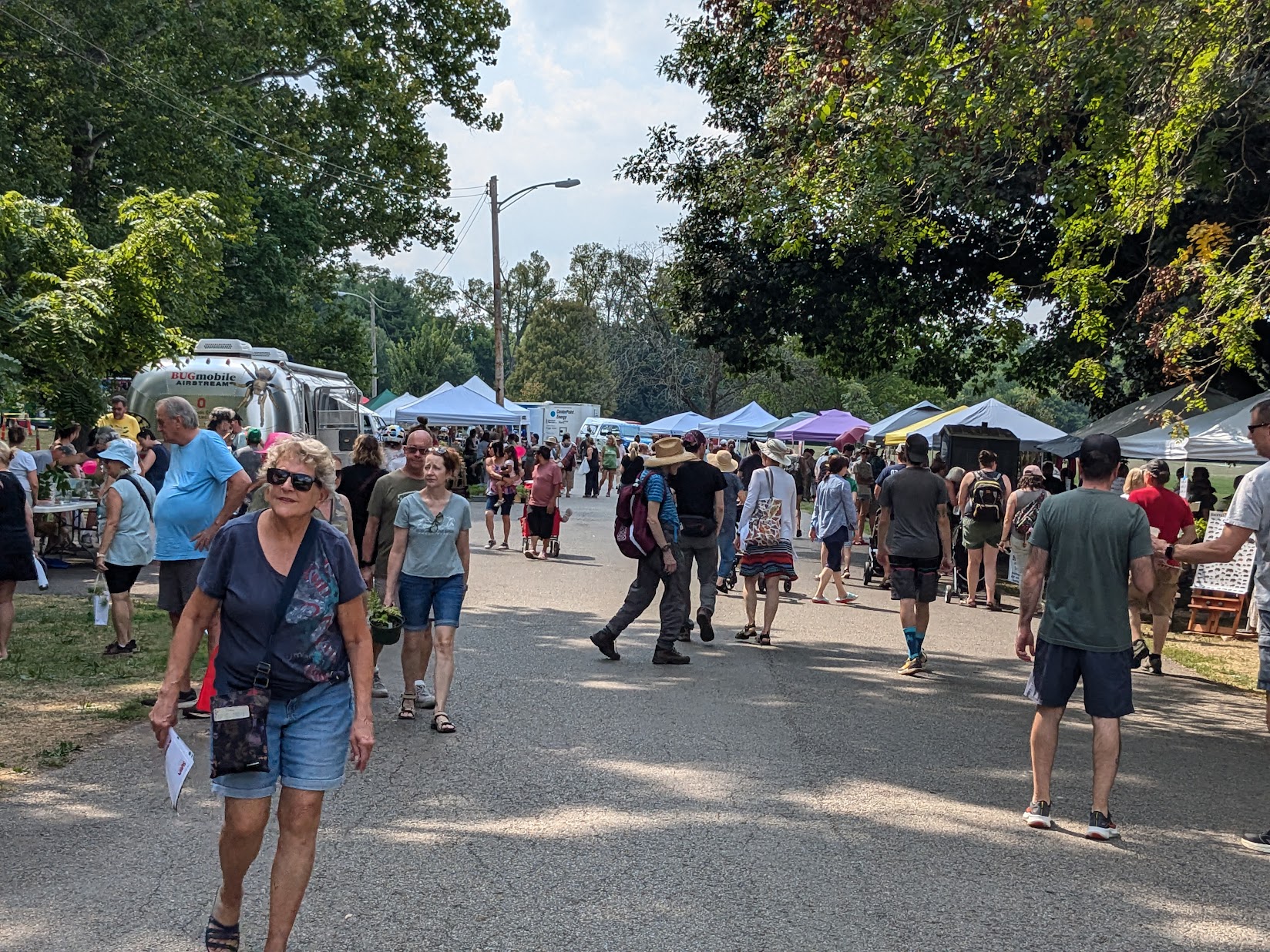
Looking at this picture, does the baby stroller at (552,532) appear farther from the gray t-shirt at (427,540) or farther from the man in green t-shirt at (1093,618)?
the man in green t-shirt at (1093,618)

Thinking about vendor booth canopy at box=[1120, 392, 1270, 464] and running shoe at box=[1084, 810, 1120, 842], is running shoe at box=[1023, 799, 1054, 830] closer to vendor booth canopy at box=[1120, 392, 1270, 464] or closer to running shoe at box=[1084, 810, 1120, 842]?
running shoe at box=[1084, 810, 1120, 842]

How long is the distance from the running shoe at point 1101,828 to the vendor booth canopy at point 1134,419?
10.8 m

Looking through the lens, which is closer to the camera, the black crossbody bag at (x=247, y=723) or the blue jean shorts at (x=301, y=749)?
the black crossbody bag at (x=247, y=723)

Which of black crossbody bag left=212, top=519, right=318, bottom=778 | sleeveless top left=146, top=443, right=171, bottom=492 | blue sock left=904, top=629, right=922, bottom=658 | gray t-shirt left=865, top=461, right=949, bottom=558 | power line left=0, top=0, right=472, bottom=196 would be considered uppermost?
power line left=0, top=0, right=472, bottom=196

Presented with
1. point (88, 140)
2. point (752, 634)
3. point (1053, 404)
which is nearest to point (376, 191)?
point (88, 140)

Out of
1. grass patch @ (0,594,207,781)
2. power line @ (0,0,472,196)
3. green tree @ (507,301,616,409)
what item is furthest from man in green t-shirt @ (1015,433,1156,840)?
green tree @ (507,301,616,409)

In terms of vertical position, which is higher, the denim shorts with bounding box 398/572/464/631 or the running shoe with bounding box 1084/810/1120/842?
the denim shorts with bounding box 398/572/464/631

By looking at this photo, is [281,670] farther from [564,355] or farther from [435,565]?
[564,355]

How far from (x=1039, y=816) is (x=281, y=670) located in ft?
12.0

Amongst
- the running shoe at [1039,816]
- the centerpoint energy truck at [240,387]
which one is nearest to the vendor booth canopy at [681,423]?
the centerpoint energy truck at [240,387]

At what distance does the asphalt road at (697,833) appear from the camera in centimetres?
441

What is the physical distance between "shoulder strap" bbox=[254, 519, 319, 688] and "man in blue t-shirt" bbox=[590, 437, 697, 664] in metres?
6.04

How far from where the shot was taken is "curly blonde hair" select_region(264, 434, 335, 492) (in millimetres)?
3971

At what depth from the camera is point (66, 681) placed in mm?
8602
